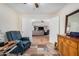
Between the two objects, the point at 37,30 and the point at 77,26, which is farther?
the point at 37,30

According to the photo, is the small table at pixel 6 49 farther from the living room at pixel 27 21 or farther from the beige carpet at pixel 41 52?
the living room at pixel 27 21

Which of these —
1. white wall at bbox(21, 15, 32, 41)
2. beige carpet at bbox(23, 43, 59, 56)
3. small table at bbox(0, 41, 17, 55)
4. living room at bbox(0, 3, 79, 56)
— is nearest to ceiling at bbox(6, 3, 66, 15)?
living room at bbox(0, 3, 79, 56)

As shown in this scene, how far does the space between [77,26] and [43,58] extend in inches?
110

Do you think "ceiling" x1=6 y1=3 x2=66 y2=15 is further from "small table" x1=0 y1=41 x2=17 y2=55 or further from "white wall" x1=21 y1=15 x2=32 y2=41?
"small table" x1=0 y1=41 x2=17 y2=55

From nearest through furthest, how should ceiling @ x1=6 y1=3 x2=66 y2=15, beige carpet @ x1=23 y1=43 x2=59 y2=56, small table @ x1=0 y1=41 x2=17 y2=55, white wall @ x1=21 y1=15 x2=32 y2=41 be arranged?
small table @ x1=0 y1=41 x2=17 y2=55 → beige carpet @ x1=23 y1=43 x2=59 y2=56 → ceiling @ x1=6 y1=3 x2=66 y2=15 → white wall @ x1=21 y1=15 x2=32 y2=41

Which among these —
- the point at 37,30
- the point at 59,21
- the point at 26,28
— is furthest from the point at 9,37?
the point at 37,30

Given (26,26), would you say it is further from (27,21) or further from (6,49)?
(6,49)

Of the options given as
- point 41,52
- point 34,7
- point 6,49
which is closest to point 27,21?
point 34,7

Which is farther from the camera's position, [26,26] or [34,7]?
[26,26]

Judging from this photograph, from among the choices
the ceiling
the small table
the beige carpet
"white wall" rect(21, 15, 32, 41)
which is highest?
the ceiling

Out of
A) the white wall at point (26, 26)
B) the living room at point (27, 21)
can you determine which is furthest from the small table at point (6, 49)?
the white wall at point (26, 26)

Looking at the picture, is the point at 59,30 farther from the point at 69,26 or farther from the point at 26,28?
the point at 26,28

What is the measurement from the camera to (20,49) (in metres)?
3.93

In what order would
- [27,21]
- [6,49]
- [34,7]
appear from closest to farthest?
[6,49]
[34,7]
[27,21]
